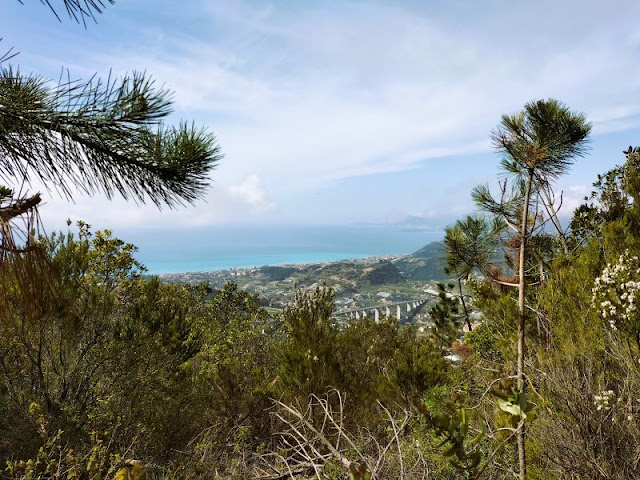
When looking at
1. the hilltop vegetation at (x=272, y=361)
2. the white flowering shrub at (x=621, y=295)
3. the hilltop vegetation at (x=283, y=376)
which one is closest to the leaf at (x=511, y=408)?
the hilltop vegetation at (x=272, y=361)

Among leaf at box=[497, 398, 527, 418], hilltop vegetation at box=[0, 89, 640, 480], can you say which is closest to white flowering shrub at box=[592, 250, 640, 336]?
hilltop vegetation at box=[0, 89, 640, 480]

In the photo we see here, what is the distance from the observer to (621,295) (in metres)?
3.78

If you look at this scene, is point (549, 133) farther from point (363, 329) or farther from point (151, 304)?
point (363, 329)

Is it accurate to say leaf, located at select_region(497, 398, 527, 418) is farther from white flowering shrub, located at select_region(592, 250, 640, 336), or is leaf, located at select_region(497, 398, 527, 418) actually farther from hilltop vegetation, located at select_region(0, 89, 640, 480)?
white flowering shrub, located at select_region(592, 250, 640, 336)

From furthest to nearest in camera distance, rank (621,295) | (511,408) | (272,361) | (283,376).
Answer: (272,361) < (283,376) < (621,295) < (511,408)

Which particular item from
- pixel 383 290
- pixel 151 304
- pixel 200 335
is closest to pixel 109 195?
pixel 151 304

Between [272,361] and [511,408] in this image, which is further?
[272,361]

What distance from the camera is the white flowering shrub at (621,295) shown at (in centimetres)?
361

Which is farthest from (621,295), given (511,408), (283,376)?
(283,376)

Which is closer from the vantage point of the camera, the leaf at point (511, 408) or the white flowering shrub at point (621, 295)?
the leaf at point (511, 408)

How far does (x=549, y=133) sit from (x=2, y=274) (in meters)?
6.02

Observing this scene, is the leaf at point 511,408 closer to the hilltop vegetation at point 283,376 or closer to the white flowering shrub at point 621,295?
the hilltop vegetation at point 283,376

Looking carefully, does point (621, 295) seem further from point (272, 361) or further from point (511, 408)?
point (272, 361)

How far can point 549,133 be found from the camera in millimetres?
5270
